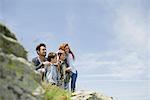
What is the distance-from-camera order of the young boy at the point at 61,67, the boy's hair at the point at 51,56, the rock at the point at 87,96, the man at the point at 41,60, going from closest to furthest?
1. the rock at the point at 87,96
2. the man at the point at 41,60
3. the boy's hair at the point at 51,56
4. the young boy at the point at 61,67

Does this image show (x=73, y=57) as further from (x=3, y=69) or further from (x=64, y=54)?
(x=3, y=69)

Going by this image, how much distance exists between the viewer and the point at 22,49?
9.13 metres

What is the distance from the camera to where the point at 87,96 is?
15180 millimetres

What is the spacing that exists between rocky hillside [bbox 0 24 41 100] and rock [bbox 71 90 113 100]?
5904 millimetres

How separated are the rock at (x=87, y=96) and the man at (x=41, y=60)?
6.16ft

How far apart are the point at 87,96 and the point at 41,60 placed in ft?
8.36

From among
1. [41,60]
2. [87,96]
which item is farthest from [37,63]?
[87,96]

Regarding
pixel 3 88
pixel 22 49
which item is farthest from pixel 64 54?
pixel 3 88

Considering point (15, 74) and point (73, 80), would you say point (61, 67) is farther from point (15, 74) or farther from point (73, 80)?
point (15, 74)

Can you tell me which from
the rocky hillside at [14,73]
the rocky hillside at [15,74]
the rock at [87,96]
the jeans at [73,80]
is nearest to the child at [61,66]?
the jeans at [73,80]

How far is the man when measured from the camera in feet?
53.3

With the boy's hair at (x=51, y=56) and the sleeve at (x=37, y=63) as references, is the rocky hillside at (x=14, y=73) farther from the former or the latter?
the boy's hair at (x=51, y=56)

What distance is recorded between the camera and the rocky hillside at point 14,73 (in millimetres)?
8180

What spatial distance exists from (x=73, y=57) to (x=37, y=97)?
939cm
